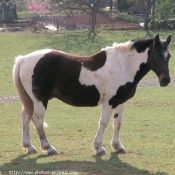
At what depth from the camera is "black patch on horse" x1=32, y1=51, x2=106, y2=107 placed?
339 inches

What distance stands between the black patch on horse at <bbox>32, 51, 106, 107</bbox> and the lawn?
0.95 meters

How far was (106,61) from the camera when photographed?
28.8 feet

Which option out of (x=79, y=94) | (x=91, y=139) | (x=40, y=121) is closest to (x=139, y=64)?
(x=79, y=94)

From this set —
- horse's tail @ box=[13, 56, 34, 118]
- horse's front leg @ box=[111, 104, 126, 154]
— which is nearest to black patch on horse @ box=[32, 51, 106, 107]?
horse's tail @ box=[13, 56, 34, 118]

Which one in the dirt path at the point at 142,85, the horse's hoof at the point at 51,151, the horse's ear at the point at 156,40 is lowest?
the dirt path at the point at 142,85

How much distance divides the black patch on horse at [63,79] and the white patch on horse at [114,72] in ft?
0.26

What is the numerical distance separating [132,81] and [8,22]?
42405 mm

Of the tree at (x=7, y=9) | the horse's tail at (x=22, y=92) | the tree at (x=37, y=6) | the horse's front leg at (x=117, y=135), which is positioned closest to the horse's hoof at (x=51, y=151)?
the horse's tail at (x=22, y=92)

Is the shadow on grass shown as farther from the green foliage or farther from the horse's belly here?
the green foliage

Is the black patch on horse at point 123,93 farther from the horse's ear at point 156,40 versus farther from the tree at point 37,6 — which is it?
the tree at point 37,6

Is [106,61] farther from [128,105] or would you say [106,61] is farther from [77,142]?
[128,105]

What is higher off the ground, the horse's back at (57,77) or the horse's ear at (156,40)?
the horse's ear at (156,40)

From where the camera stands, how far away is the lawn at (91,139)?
7680 millimetres

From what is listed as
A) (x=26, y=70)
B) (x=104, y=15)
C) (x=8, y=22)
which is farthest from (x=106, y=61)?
(x=104, y=15)
